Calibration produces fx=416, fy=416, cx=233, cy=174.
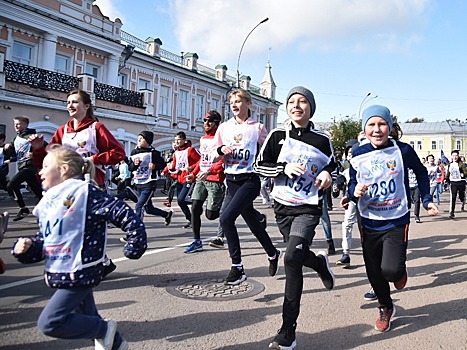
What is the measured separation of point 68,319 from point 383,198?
8.65 feet

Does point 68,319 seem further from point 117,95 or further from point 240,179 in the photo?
point 117,95

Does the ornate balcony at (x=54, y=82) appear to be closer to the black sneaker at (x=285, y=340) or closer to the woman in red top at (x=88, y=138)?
the woman in red top at (x=88, y=138)

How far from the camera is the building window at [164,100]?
30.4 metres

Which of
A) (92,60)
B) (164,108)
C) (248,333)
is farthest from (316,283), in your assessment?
(164,108)

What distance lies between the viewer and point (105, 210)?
261 centimetres

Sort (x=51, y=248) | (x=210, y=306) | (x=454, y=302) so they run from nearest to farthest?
(x=51, y=248) < (x=210, y=306) < (x=454, y=302)

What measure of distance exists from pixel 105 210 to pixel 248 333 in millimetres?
1544

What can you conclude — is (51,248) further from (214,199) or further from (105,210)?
(214,199)

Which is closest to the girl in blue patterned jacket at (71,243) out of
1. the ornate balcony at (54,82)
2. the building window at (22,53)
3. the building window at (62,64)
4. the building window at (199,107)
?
the ornate balcony at (54,82)

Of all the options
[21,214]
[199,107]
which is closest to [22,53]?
[21,214]

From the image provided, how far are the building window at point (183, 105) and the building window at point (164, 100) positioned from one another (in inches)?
49.7

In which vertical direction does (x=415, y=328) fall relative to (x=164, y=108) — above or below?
below

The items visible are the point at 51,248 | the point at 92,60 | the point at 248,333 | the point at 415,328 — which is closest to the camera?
the point at 51,248

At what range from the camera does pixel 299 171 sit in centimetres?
325
